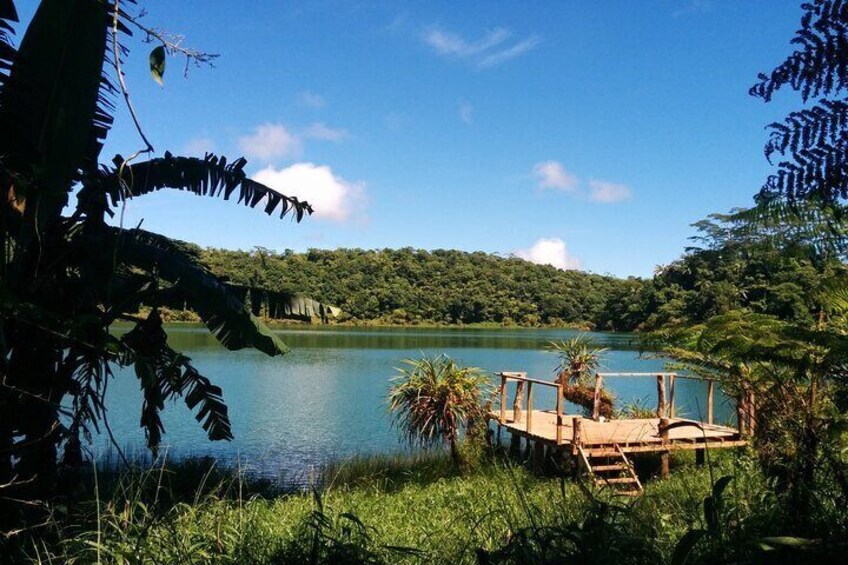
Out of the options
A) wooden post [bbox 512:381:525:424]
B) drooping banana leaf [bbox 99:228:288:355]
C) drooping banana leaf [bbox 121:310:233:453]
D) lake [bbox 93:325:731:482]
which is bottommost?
lake [bbox 93:325:731:482]

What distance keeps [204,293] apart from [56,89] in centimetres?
220

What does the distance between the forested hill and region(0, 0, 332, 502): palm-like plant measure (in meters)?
51.5

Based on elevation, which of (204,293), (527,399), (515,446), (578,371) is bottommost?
(515,446)

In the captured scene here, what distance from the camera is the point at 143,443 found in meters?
14.9

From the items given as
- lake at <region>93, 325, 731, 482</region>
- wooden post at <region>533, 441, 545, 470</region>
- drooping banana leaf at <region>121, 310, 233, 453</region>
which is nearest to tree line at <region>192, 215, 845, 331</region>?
lake at <region>93, 325, 731, 482</region>

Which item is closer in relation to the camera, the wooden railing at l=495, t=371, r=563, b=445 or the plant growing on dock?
the wooden railing at l=495, t=371, r=563, b=445

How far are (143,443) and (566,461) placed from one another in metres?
9.02

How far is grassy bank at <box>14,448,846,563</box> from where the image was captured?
197cm

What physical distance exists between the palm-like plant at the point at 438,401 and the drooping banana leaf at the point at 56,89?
321 inches

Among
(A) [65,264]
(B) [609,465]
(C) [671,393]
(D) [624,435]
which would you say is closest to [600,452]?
(B) [609,465]

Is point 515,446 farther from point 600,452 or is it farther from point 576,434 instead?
point 576,434

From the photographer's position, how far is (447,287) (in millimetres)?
83250

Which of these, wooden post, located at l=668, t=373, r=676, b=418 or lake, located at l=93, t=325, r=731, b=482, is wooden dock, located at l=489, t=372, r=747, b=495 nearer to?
wooden post, located at l=668, t=373, r=676, b=418

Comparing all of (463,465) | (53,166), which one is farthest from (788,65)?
(463,465)
